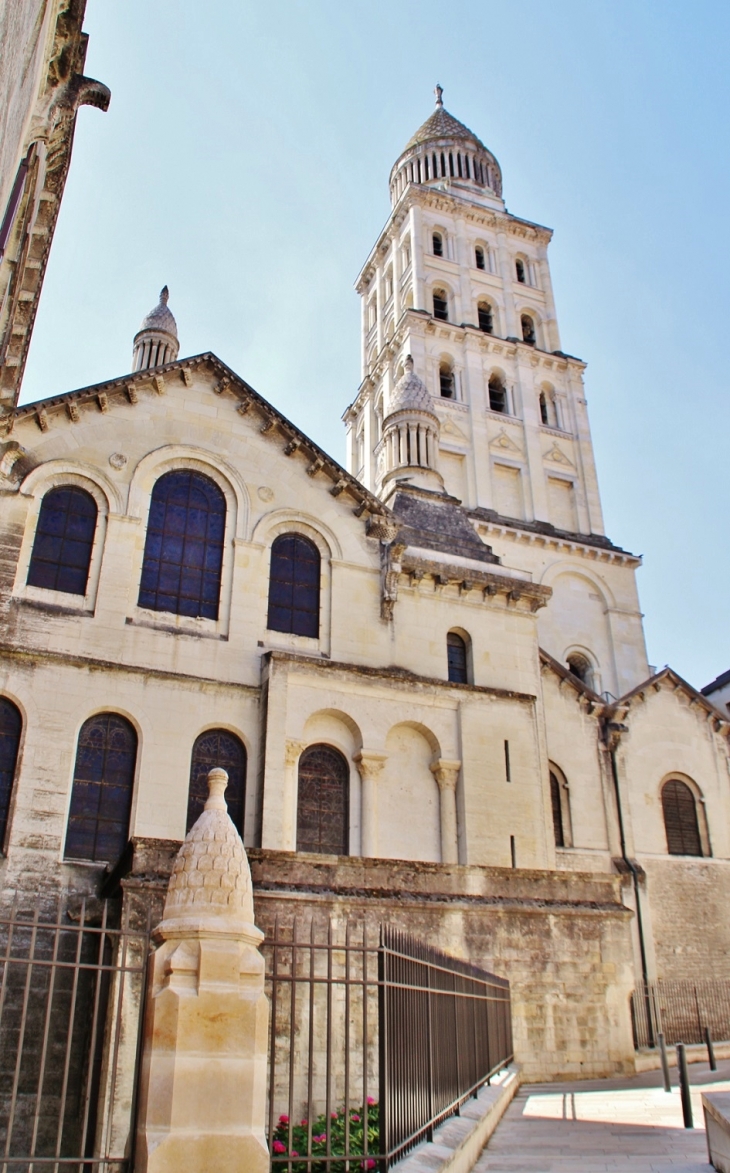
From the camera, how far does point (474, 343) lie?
4528 centimetres

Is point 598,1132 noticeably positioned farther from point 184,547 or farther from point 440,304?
point 440,304

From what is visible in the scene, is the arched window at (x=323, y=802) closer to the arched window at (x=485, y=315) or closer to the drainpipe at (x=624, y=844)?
the drainpipe at (x=624, y=844)

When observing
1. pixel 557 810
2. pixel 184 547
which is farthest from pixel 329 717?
pixel 557 810

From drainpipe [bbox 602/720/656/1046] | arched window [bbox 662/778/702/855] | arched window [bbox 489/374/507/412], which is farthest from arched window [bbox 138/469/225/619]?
arched window [bbox 489/374/507/412]

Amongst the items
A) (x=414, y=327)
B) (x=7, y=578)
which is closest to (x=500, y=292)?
(x=414, y=327)

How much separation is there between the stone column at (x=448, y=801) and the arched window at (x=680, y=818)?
29.7 ft

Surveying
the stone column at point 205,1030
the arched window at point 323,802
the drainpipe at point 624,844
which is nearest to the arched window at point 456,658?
the arched window at point 323,802

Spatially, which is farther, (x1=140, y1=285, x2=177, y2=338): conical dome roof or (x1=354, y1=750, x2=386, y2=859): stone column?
(x1=140, y1=285, x2=177, y2=338): conical dome roof

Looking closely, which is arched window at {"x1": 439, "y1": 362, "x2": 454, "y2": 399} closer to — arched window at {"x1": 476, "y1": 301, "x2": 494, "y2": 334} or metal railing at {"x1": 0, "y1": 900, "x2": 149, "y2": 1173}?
arched window at {"x1": 476, "y1": 301, "x2": 494, "y2": 334}

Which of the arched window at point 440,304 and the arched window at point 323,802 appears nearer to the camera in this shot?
the arched window at point 323,802

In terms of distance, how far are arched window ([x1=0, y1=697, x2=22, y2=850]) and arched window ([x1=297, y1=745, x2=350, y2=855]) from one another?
5.42 meters

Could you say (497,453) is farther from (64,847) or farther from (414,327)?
(64,847)

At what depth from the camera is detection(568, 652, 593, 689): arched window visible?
3722 centimetres

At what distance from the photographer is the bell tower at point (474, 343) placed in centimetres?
4228
